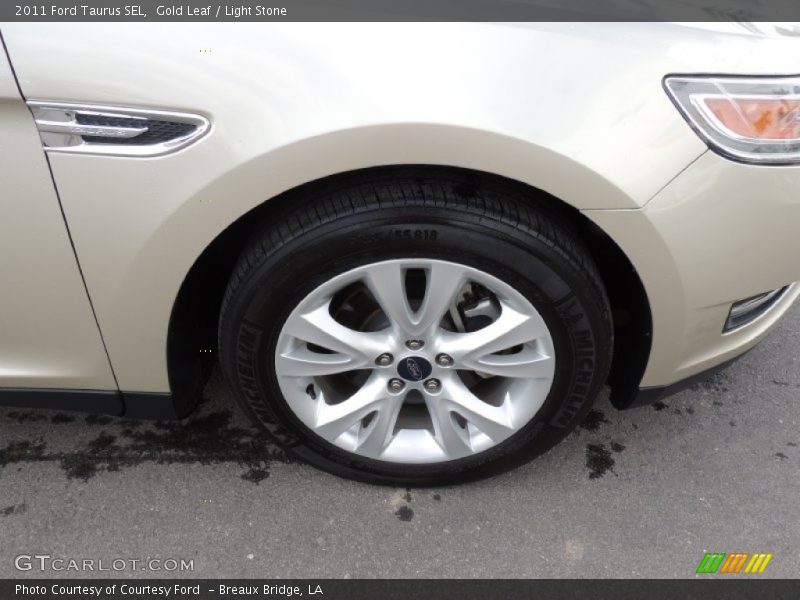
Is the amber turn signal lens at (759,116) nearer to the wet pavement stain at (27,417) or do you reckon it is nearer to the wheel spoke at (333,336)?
the wheel spoke at (333,336)

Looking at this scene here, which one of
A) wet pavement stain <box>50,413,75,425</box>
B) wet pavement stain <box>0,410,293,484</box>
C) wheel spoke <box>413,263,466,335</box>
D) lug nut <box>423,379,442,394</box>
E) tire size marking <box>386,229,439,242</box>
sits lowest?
wet pavement stain <box>0,410,293,484</box>

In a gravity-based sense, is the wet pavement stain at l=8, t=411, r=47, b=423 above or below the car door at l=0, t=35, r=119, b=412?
below

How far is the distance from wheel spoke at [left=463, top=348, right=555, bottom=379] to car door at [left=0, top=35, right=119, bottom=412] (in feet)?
3.20

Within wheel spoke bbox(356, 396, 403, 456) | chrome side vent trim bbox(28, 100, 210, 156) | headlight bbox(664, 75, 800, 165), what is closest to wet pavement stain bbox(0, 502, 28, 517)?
wheel spoke bbox(356, 396, 403, 456)

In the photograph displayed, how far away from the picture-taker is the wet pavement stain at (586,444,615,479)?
1.95 m

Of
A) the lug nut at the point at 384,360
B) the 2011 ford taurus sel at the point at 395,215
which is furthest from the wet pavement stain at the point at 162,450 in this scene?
the lug nut at the point at 384,360

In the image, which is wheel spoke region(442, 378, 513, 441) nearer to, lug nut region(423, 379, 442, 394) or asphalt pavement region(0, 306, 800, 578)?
lug nut region(423, 379, 442, 394)

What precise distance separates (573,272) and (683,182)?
30 centimetres

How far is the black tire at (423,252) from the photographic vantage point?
143 centimetres

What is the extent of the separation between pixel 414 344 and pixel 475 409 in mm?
264

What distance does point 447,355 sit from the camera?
1640 millimetres

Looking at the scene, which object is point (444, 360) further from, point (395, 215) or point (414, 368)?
point (395, 215)
